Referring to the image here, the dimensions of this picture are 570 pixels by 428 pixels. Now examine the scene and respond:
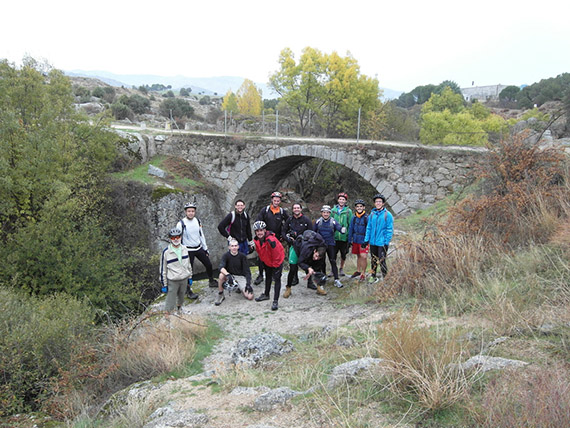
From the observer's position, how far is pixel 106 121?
43.1ft

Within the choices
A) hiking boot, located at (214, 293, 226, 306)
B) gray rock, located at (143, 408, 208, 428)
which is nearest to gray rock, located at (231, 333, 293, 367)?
gray rock, located at (143, 408, 208, 428)

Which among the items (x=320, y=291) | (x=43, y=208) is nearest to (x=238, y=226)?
(x=320, y=291)

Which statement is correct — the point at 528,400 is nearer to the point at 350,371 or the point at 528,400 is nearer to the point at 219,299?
the point at 350,371

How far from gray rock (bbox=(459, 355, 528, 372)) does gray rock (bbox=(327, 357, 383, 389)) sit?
573 mm

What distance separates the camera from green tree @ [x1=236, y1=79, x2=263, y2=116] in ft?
130

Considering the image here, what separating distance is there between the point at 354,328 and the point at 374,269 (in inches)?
85.8

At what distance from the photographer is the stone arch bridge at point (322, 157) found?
1066cm

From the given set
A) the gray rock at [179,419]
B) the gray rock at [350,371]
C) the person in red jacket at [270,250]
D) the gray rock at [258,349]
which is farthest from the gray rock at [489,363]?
the person in red jacket at [270,250]

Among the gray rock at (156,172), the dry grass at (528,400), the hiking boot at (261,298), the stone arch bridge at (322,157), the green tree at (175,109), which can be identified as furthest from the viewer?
→ the green tree at (175,109)

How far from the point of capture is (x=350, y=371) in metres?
2.86

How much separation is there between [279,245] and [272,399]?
3.38m

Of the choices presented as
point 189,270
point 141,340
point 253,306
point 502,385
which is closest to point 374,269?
point 253,306

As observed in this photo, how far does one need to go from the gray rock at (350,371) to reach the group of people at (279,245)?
3.07 metres

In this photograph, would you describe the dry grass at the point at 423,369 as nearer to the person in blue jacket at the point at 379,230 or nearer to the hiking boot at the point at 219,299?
the person in blue jacket at the point at 379,230
